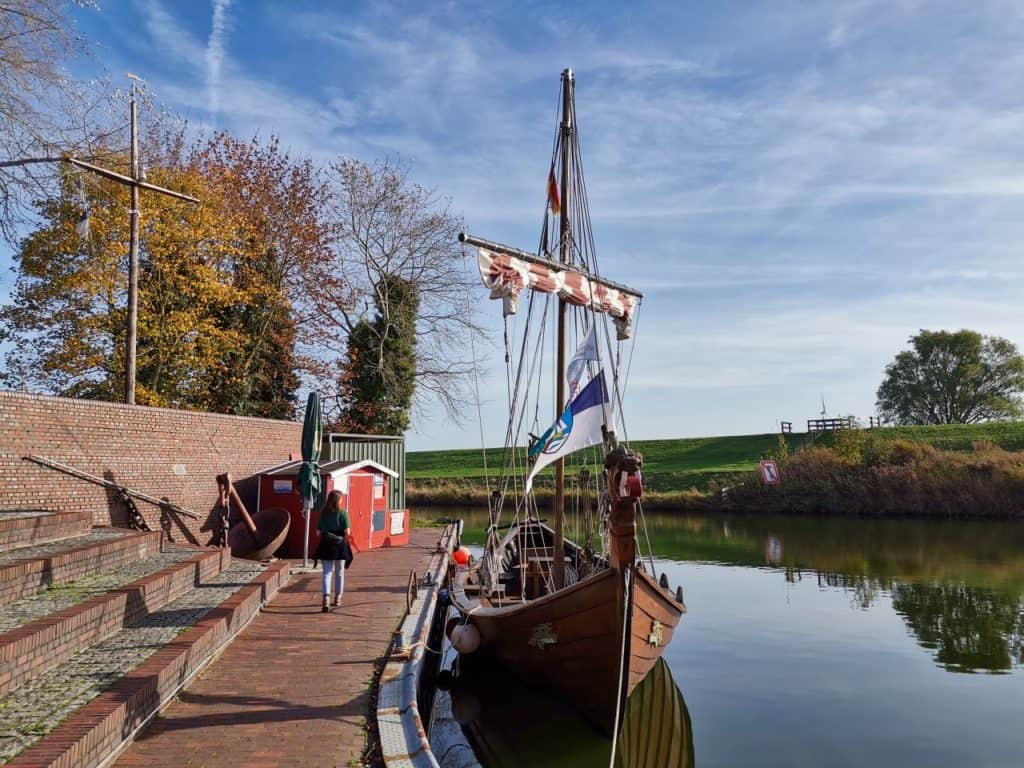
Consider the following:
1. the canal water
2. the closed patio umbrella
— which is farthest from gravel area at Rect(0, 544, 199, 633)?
the canal water

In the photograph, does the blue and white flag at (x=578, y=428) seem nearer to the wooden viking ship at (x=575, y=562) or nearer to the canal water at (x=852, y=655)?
the wooden viking ship at (x=575, y=562)

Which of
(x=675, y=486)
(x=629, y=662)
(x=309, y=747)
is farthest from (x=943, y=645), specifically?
(x=675, y=486)

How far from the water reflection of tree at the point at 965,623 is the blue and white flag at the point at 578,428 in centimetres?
766

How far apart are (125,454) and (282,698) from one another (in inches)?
364

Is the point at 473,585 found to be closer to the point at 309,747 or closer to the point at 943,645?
the point at 309,747

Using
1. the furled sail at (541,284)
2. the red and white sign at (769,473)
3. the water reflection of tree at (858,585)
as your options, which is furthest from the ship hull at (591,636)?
the red and white sign at (769,473)

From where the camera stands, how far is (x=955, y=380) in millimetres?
62875

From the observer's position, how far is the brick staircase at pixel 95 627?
5.72 meters

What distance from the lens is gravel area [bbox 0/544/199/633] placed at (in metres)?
7.41

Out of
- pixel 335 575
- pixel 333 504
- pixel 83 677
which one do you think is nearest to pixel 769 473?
pixel 335 575

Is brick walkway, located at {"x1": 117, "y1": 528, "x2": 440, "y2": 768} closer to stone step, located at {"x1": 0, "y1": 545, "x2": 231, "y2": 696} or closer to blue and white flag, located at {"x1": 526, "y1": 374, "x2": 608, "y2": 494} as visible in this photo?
stone step, located at {"x1": 0, "y1": 545, "x2": 231, "y2": 696}

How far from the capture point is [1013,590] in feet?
62.9

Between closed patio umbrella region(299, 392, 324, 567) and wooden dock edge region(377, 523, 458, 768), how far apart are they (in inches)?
133

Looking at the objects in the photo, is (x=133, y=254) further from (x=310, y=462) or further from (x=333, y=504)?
(x=333, y=504)
